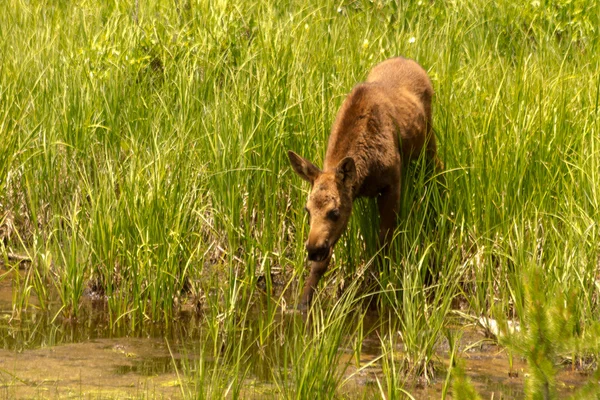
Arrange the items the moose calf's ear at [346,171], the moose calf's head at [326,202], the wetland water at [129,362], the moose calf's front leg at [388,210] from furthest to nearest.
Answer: the moose calf's front leg at [388,210] < the moose calf's ear at [346,171] < the moose calf's head at [326,202] < the wetland water at [129,362]

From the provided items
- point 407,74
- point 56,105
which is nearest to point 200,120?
point 56,105

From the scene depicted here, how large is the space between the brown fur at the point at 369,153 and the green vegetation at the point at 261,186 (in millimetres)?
209

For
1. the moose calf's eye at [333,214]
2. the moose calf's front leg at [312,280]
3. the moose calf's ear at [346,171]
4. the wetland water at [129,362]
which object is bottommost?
the wetland water at [129,362]

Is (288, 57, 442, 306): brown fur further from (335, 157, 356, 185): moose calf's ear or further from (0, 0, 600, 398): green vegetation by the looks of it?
(0, 0, 600, 398): green vegetation

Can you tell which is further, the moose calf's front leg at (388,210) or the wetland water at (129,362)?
the moose calf's front leg at (388,210)

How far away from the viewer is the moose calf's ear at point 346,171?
638 cm

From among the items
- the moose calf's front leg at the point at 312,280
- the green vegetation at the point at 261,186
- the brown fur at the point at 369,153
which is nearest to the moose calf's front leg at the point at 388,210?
the brown fur at the point at 369,153

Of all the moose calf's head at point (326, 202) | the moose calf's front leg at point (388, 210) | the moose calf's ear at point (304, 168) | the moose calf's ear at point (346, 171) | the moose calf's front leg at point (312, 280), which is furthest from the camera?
the moose calf's front leg at point (388, 210)

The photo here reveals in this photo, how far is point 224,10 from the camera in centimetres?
932

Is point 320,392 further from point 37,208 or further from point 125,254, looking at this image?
point 37,208

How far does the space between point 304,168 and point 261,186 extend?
3.41 feet

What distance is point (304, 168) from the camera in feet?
21.5

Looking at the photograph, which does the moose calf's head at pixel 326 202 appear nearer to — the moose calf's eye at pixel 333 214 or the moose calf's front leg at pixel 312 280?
the moose calf's eye at pixel 333 214

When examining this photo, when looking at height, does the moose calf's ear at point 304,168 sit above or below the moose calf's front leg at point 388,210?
above
